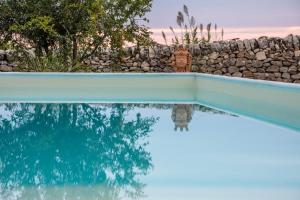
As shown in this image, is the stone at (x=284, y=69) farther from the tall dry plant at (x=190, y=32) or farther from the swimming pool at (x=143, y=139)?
the swimming pool at (x=143, y=139)

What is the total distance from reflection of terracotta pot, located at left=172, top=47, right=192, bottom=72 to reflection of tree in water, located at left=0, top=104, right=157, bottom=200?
3779 mm

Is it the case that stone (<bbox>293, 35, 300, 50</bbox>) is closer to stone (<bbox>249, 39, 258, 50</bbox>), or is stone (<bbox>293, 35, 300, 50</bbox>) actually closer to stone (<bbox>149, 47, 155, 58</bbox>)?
stone (<bbox>249, 39, 258, 50</bbox>)

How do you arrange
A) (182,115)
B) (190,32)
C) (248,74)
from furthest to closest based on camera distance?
(190,32)
(248,74)
(182,115)

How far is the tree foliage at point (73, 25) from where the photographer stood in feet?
33.3

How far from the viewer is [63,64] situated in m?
10.6

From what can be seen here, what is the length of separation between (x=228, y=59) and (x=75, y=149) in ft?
25.1

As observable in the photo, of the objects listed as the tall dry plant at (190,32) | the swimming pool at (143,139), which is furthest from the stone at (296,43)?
the swimming pool at (143,139)

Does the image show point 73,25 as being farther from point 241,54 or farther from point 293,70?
point 293,70

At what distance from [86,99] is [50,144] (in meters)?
4.02

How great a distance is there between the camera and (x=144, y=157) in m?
3.70

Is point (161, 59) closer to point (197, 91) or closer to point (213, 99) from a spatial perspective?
point (197, 91)

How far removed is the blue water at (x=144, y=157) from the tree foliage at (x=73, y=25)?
4.28 metres

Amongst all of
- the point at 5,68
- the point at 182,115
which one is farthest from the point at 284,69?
the point at 5,68

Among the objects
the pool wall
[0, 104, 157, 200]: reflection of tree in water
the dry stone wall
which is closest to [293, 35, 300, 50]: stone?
the dry stone wall
